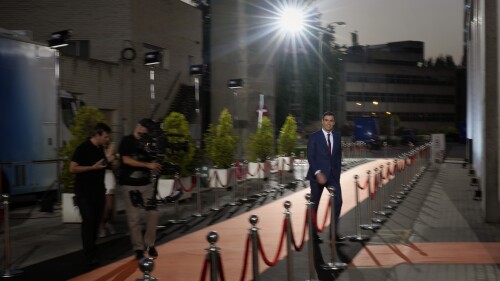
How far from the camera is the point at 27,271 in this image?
947cm

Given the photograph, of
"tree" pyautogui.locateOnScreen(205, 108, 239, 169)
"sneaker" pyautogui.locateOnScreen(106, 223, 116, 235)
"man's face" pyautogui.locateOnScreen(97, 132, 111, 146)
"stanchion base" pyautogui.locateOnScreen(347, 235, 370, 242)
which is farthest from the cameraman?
"tree" pyautogui.locateOnScreen(205, 108, 239, 169)

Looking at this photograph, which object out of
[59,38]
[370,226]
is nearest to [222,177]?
[59,38]

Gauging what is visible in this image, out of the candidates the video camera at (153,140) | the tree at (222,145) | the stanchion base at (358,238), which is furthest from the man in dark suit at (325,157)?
the tree at (222,145)

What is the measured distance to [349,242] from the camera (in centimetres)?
1132

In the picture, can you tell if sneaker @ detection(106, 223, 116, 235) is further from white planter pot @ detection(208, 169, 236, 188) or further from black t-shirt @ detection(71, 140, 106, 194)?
white planter pot @ detection(208, 169, 236, 188)

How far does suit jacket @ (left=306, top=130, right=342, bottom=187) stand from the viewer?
1116cm

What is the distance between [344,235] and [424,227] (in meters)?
1.83

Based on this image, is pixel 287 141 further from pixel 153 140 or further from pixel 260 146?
pixel 153 140

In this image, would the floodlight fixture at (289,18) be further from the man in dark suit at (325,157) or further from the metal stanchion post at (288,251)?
the metal stanchion post at (288,251)

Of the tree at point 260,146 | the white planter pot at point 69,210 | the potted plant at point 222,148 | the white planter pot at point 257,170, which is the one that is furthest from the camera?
the tree at point 260,146

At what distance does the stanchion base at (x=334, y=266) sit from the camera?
30.0 ft

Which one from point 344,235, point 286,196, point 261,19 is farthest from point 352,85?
point 344,235

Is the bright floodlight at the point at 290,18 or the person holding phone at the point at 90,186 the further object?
the bright floodlight at the point at 290,18

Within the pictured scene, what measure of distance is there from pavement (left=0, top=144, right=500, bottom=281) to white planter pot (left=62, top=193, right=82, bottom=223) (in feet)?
0.44
